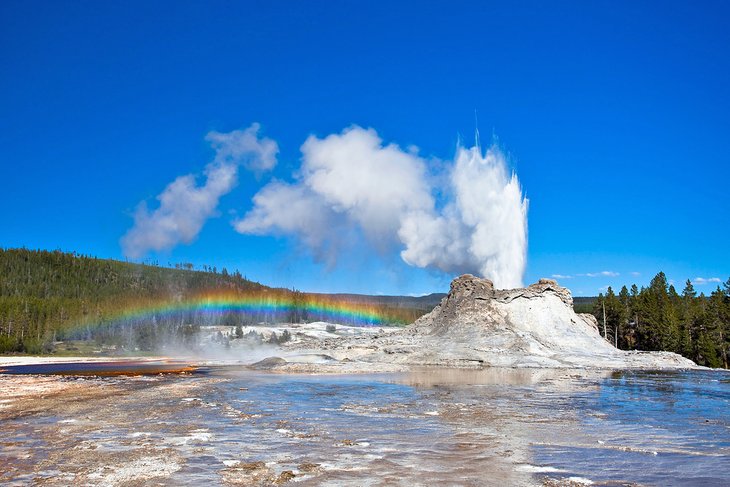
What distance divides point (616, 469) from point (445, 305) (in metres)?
50.4

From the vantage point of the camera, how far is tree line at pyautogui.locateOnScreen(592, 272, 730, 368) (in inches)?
2527

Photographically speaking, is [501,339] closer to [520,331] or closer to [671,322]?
[520,331]

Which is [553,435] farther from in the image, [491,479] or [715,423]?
[715,423]

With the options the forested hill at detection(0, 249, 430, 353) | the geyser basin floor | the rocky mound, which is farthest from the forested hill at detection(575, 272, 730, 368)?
the forested hill at detection(0, 249, 430, 353)

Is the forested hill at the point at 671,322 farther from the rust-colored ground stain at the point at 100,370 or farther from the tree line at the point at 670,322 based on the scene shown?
the rust-colored ground stain at the point at 100,370

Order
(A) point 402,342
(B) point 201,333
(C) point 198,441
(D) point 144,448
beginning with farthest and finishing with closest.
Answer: (B) point 201,333 → (A) point 402,342 → (C) point 198,441 → (D) point 144,448

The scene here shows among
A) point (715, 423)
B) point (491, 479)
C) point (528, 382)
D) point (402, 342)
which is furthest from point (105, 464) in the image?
point (402, 342)

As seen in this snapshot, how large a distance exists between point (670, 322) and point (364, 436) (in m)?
62.8

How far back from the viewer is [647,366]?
46688mm

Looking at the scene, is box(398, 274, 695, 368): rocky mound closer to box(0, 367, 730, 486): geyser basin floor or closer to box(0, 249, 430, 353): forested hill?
box(0, 367, 730, 486): geyser basin floor

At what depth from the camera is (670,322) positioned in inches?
2603

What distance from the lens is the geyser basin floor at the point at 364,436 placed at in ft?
35.1

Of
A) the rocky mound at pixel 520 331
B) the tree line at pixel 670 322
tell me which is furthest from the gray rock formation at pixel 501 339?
the tree line at pixel 670 322

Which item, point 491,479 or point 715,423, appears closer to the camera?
point 491,479
